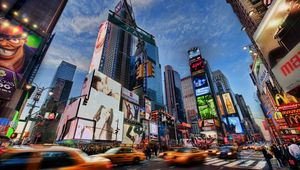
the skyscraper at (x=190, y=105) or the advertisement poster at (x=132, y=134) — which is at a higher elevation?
the skyscraper at (x=190, y=105)

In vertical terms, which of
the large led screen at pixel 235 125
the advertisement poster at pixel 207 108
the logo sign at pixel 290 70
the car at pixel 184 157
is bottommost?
the car at pixel 184 157

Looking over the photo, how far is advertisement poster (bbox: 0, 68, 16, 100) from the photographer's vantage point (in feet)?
75.7

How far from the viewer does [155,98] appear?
12706 cm

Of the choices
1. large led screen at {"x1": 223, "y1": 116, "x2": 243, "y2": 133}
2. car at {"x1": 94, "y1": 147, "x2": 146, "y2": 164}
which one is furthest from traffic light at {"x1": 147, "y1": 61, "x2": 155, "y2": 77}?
large led screen at {"x1": 223, "y1": 116, "x2": 243, "y2": 133}

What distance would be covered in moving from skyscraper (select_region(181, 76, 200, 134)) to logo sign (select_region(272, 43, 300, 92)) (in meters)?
121

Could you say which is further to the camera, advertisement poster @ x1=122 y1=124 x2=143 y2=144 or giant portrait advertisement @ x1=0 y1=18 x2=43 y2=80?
advertisement poster @ x1=122 y1=124 x2=143 y2=144

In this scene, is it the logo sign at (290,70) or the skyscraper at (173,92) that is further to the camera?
the skyscraper at (173,92)

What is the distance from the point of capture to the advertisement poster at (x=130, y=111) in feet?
170

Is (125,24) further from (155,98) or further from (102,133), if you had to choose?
(155,98)

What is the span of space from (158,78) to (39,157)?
459ft

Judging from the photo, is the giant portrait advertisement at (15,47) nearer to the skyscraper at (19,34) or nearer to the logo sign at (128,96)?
the skyscraper at (19,34)

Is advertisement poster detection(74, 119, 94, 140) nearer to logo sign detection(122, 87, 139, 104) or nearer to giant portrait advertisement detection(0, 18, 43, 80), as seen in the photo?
giant portrait advertisement detection(0, 18, 43, 80)

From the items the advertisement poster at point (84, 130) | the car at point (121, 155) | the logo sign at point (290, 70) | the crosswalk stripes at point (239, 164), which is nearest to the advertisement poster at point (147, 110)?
the advertisement poster at point (84, 130)

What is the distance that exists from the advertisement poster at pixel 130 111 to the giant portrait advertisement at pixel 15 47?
105 ft
